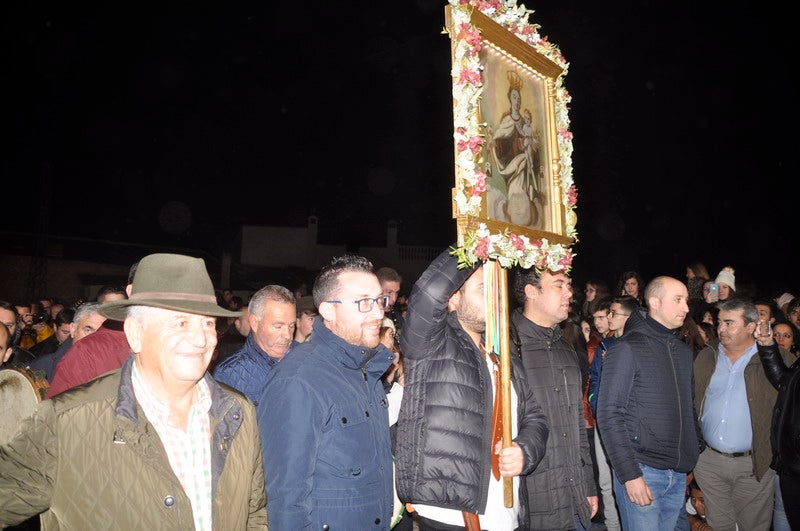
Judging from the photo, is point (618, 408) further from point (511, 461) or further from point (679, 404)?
point (511, 461)

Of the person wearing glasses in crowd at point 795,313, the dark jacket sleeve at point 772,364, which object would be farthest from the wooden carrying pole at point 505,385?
the person wearing glasses in crowd at point 795,313

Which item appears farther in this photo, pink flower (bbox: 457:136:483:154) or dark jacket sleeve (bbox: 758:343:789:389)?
dark jacket sleeve (bbox: 758:343:789:389)

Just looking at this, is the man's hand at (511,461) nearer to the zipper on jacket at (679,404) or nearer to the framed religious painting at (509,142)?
the framed religious painting at (509,142)

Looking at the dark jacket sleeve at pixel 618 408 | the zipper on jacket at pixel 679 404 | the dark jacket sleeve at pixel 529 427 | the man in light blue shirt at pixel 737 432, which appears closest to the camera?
the dark jacket sleeve at pixel 529 427

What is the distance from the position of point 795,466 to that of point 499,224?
137 inches

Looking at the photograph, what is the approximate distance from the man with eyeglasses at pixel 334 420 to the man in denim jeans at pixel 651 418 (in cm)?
233

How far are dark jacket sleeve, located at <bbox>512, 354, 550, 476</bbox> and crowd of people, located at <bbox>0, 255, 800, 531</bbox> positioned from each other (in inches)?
0.6

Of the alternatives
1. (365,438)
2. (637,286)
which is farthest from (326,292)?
(637,286)

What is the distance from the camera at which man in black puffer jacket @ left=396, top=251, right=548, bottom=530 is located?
3186 mm

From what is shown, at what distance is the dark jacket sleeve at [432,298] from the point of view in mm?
3229

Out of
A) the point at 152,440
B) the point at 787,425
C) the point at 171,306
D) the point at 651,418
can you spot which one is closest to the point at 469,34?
the point at 171,306

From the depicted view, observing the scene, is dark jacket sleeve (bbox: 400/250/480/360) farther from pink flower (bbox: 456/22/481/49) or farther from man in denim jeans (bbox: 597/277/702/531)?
man in denim jeans (bbox: 597/277/702/531)

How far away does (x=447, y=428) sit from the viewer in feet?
10.6

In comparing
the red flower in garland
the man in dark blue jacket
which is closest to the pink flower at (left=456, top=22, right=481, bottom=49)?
the red flower in garland
